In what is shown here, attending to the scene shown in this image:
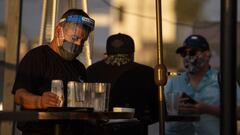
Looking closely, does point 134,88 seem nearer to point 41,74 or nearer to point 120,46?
point 120,46

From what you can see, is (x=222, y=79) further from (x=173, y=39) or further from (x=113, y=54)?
(x=173, y=39)

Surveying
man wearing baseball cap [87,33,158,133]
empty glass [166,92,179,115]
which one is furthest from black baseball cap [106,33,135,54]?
empty glass [166,92,179,115]

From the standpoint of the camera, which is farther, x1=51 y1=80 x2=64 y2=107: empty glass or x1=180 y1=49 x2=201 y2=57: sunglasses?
x1=180 y1=49 x2=201 y2=57: sunglasses

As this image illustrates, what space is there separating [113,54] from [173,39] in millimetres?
983

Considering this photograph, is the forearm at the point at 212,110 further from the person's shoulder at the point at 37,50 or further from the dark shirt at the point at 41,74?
the person's shoulder at the point at 37,50

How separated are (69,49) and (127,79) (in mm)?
698

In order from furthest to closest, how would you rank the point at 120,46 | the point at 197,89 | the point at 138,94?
the point at 197,89, the point at 120,46, the point at 138,94

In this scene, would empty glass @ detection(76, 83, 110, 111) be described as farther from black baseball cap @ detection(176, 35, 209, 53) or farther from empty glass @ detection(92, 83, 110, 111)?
black baseball cap @ detection(176, 35, 209, 53)

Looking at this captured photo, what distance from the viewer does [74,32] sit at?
2477 millimetres

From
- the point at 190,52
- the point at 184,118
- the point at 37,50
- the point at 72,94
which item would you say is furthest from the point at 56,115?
the point at 190,52

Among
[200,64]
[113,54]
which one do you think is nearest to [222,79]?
[113,54]

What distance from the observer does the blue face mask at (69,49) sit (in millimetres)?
2496

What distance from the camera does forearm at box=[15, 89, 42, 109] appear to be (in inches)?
89.5

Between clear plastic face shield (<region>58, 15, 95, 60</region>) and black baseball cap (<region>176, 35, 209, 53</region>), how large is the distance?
1.37m
